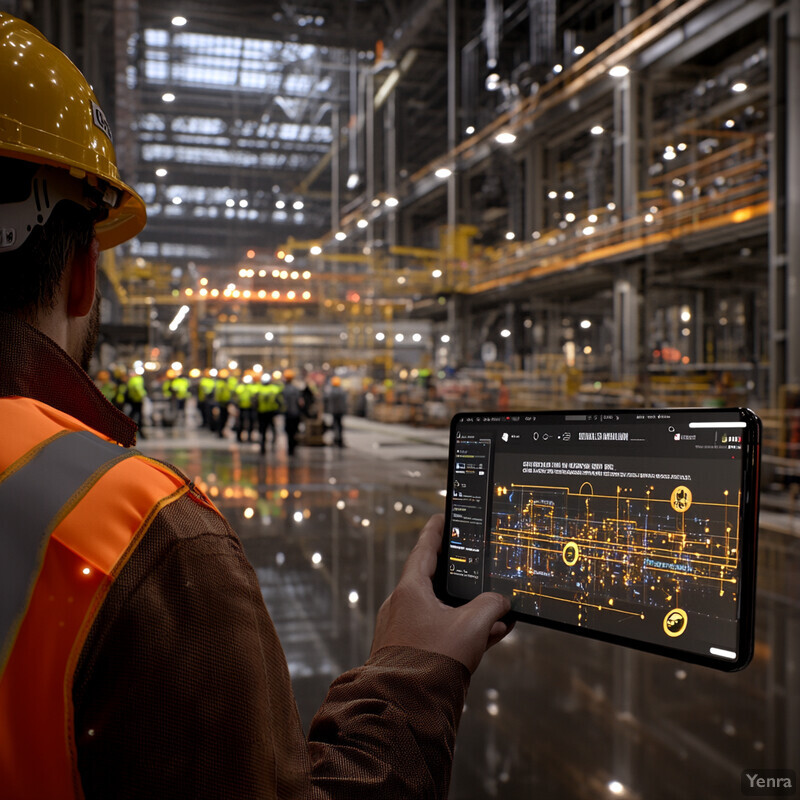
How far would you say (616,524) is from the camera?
146cm

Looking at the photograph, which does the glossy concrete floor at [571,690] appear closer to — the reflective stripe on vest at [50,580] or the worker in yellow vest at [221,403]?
the reflective stripe on vest at [50,580]

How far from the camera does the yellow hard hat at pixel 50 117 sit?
3.94 feet

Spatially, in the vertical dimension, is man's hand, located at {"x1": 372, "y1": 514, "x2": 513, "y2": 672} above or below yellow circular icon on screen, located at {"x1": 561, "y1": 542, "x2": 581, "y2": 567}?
below

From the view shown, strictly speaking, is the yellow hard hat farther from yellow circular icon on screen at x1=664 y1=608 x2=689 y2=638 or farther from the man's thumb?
yellow circular icon on screen at x1=664 y1=608 x2=689 y2=638

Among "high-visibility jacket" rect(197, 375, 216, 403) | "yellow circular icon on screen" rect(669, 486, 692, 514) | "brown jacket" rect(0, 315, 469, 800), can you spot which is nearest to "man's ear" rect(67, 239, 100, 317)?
"brown jacket" rect(0, 315, 469, 800)

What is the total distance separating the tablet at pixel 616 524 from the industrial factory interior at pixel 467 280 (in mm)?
127

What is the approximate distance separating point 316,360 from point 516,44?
13.9 metres

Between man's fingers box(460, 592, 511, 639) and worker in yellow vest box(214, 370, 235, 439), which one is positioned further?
worker in yellow vest box(214, 370, 235, 439)

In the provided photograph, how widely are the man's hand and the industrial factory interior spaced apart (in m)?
0.41

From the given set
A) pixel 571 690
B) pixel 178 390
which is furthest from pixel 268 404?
pixel 571 690

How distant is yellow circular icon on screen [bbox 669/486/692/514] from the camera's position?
1368 millimetres

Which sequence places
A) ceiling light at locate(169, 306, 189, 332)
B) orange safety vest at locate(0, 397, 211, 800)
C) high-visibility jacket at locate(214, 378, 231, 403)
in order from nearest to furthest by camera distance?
orange safety vest at locate(0, 397, 211, 800) → high-visibility jacket at locate(214, 378, 231, 403) → ceiling light at locate(169, 306, 189, 332)

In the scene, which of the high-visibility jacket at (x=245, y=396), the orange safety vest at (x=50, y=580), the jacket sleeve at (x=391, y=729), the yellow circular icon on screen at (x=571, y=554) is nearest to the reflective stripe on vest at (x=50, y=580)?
the orange safety vest at (x=50, y=580)

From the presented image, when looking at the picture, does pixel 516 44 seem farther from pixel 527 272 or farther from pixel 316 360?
pixel 316 360
